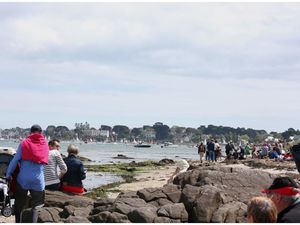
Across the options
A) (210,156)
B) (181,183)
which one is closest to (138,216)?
(181,183)

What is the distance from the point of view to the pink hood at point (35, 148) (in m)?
8.12

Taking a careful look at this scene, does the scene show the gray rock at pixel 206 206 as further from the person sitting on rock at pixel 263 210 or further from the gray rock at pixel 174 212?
the person sitting on rock at pixel 263 210

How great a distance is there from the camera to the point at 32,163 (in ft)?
26.8

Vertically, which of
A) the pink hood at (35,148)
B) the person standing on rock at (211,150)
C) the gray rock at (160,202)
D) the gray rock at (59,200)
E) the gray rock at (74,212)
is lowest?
the gray rock at (74,212)

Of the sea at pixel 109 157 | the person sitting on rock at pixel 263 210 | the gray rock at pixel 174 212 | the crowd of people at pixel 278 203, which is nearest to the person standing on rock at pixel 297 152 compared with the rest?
the crowd of people at pixel 278 203

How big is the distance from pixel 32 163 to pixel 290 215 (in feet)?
15.3

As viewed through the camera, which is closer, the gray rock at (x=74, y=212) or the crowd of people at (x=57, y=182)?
the crowd of people at (x=57, y=182)

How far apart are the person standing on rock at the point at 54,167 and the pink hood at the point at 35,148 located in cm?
119

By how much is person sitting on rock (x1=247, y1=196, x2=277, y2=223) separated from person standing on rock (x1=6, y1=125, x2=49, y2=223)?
4447mm

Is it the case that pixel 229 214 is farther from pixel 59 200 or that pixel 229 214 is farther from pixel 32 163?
pixel 32 163

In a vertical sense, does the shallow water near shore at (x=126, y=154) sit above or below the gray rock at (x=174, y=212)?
below

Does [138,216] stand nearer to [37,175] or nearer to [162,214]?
[162,214]

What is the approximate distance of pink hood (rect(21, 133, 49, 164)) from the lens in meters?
8.12

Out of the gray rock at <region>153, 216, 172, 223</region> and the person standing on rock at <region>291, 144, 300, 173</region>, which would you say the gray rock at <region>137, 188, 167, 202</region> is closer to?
the gray rock at <region>153, 216, 172, 223</region>
